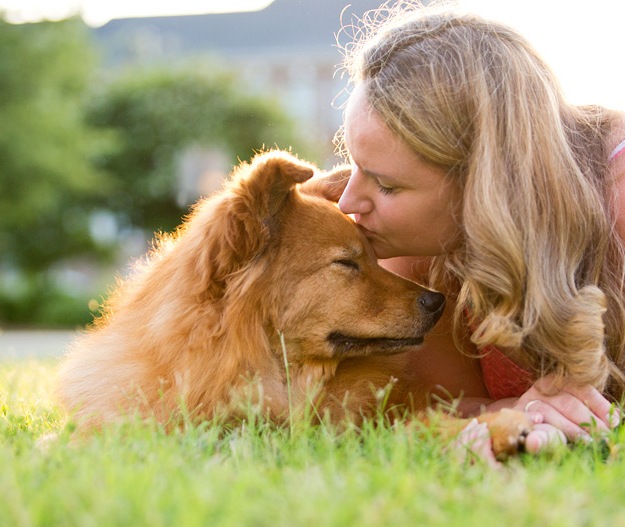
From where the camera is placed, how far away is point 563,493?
190 cm

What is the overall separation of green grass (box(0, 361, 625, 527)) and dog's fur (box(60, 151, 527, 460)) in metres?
0.40

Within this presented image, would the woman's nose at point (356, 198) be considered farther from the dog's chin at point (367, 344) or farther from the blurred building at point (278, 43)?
the blurred building at point (278, 43)

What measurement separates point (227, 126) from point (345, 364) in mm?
18118

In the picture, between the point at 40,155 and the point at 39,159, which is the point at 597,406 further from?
the point at 40,155

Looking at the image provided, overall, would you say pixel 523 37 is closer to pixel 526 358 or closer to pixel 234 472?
pixel 526 358

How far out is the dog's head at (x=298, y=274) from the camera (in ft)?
10.2

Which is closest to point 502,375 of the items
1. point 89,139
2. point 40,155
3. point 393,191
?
point 393,191

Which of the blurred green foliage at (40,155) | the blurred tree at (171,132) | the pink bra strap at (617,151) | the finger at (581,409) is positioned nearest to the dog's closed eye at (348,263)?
the finger at (581,409)

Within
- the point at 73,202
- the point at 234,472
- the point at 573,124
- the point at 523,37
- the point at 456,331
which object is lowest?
the point at 73,202

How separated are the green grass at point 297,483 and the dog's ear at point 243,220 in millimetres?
665

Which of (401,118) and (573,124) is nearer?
(401,118)

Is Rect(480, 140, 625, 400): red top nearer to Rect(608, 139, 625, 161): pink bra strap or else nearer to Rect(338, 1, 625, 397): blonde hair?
Rect(608, 139, 625, 161): pink bra strap

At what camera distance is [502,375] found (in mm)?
3637

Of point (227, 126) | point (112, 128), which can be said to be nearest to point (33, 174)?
point (112, 128)
